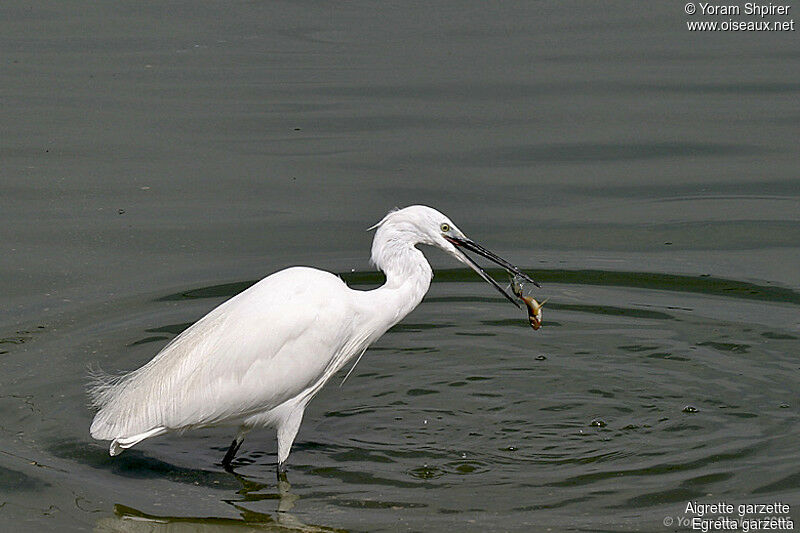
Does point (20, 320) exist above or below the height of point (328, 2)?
below

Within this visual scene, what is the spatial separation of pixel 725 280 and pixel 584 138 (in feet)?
9.32

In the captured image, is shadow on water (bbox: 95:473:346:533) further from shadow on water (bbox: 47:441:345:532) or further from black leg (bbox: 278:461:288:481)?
black leg (bbox: 278:461:288:481)

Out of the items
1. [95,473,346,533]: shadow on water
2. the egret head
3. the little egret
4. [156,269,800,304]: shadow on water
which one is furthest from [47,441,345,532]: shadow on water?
[156,269,800,304]: shadow on water

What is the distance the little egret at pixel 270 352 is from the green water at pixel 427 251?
27cm

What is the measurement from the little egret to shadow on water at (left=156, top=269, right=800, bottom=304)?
2.04m

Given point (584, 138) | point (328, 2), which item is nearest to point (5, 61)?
point (328, 2)

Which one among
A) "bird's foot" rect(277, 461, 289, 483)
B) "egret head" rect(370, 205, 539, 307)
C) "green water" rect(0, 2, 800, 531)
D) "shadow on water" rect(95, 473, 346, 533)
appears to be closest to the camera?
"shadow on water" rect(95, 473, 346, 533)

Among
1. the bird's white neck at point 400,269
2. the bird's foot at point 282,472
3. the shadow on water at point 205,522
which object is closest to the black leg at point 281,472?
the bird's foot at point 282,472

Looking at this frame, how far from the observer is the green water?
6344 mm

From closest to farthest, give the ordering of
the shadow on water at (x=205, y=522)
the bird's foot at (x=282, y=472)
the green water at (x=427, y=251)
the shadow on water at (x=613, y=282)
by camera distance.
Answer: the shadow on water at (x=205, y=522) < the green water at (x=427, y=251) < the bird's foot at (x=282, y=472) < the shadow on water at (x=613, y=282)

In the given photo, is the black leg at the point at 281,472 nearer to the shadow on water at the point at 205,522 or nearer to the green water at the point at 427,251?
the green water at the point at 427,251

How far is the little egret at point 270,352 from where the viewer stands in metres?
6.58

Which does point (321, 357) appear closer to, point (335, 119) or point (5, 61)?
point (335, 119)

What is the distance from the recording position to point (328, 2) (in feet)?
47.8
